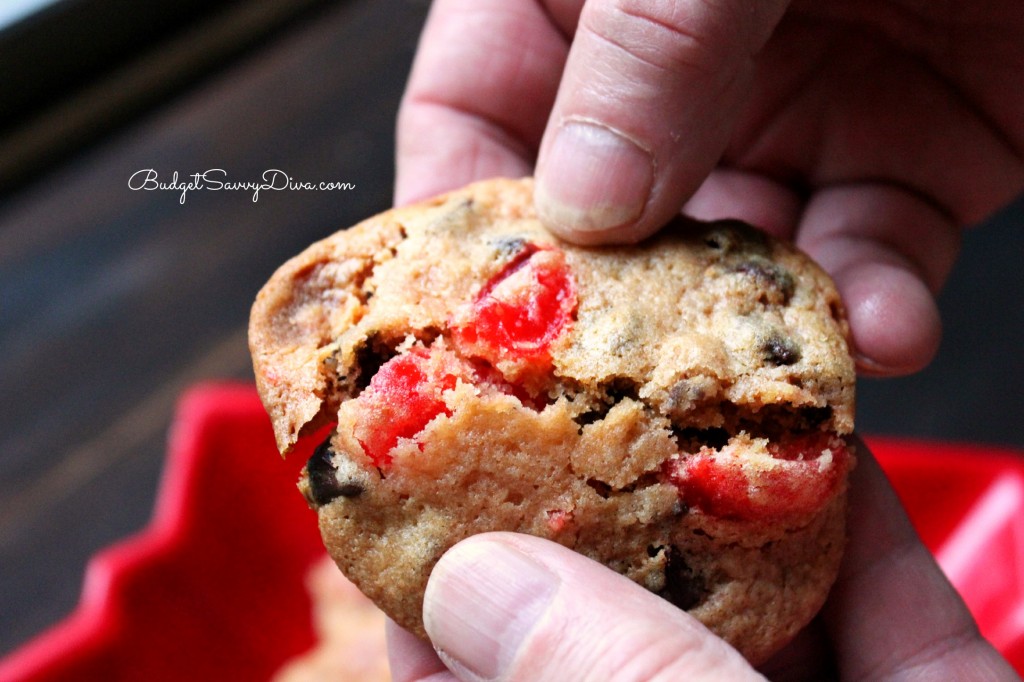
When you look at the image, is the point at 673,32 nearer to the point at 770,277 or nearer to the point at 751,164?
the point at 770,277

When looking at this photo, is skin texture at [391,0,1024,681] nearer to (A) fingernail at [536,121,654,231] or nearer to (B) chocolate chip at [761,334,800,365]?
(A) fingernail at [536,121,654,231]

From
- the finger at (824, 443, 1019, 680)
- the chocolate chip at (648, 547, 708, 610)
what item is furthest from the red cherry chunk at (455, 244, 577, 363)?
the finger at (824, 443, 1019, 680)

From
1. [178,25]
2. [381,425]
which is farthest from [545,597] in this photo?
[178,25]

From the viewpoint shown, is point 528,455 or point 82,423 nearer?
point 528,455

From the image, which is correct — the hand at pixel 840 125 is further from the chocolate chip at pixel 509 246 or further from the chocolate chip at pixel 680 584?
the chocolate chip at pixel 680 584

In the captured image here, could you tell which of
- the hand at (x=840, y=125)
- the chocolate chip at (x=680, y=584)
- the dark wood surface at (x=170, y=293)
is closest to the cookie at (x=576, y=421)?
the chocolate chip at (x=680, y=584)

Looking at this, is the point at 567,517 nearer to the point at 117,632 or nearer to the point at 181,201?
the point at 117,632

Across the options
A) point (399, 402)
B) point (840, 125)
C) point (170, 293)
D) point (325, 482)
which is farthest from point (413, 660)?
point (170, 293)
